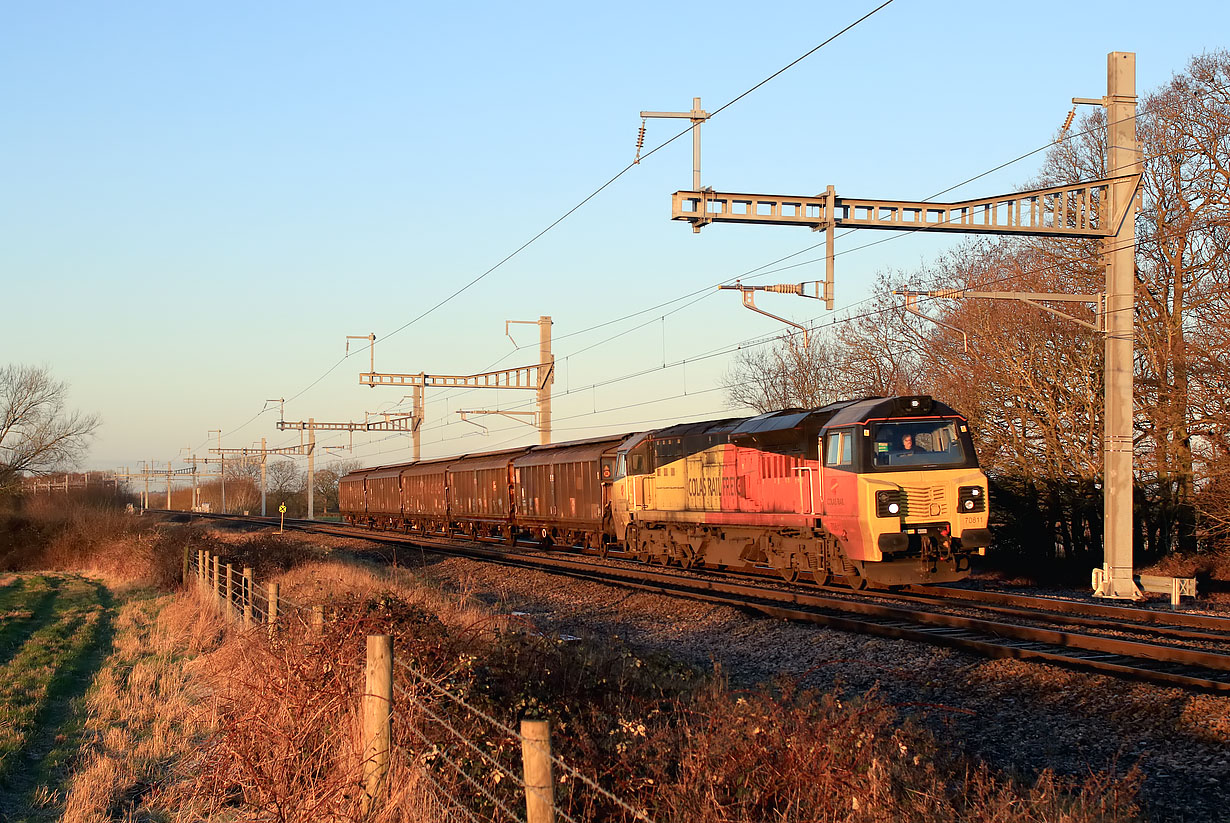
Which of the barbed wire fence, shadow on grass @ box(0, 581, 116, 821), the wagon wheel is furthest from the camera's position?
the wagon wheel

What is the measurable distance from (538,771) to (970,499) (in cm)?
1534

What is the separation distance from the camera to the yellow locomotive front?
17.8m

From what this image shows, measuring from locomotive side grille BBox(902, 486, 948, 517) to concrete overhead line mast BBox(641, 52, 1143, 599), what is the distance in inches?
119

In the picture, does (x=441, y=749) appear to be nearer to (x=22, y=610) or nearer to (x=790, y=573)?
(x=790, y=573)

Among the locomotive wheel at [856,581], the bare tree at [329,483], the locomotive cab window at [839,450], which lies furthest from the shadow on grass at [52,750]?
the bare tree at [329,483]

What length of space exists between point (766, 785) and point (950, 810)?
3.53ft

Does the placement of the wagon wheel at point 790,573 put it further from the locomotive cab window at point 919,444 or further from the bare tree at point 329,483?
the bare tree at point 329,483

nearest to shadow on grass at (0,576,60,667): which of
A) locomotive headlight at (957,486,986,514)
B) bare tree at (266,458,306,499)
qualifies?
locomotive headlight at (957,486,986,514)

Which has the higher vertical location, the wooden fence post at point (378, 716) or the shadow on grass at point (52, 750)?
the wooden fence post at point (378, 716)

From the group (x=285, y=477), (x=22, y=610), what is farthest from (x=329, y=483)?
(x=22, y=610)

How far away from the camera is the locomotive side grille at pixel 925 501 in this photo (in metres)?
17.9

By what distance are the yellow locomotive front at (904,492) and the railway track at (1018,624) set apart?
636 mm

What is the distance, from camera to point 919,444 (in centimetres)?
1850

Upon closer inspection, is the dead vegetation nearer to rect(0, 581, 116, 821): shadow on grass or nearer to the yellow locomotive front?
rect(0, 581, 116, 821): shadow on grass
